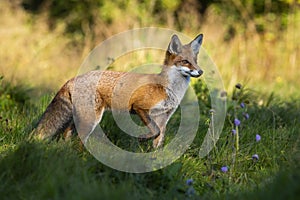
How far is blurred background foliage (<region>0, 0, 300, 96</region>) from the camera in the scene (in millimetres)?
11062

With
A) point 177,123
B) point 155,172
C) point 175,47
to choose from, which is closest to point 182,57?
point 175,47

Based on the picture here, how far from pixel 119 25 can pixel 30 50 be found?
2325mm

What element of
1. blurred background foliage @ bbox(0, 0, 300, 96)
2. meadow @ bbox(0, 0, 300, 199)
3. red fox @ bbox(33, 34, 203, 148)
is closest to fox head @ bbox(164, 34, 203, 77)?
red fox @ bbox(33, 34, 203, 148)

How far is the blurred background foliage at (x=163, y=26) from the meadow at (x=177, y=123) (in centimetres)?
4

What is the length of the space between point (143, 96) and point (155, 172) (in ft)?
4.53

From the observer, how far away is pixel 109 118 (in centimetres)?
617

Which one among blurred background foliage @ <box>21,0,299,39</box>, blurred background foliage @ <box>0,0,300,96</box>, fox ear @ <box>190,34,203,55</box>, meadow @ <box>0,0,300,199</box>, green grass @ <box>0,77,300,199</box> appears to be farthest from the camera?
blurred background foliage @ <box>21,0,299,39</box>

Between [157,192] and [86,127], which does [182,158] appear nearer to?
[157,192]

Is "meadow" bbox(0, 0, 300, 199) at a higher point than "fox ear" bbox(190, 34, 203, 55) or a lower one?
lower

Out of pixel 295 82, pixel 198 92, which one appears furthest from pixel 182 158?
pixel 295 82

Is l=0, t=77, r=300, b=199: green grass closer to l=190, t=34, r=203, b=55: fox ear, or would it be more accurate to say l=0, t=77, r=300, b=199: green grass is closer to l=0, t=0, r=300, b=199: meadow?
l=0, t=0, r=300, b=199: meadow

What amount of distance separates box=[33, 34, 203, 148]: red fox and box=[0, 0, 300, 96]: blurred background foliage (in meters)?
3.06

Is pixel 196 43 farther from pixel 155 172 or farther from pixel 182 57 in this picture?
pixel 155 172

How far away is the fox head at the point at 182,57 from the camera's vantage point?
571cm
